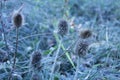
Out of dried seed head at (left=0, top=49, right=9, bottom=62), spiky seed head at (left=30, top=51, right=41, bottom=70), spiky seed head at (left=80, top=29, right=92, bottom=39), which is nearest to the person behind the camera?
spiky seed head at (left=80, top=29, right=92, bottom=39)

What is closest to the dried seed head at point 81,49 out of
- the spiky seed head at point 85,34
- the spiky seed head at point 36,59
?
the spiky seed head at point 85,34

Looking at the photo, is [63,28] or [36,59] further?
[63,28]

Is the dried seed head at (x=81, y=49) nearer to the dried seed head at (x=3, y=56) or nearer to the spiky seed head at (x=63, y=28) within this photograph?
the spiky seed head at (x=63, y=28)

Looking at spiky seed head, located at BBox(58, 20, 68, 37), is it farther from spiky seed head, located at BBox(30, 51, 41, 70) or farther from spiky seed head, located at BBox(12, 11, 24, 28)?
spiky seed head, located at BBox(12, 11, 24, 28)

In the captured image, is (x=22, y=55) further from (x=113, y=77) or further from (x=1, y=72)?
(x=113, y=77)

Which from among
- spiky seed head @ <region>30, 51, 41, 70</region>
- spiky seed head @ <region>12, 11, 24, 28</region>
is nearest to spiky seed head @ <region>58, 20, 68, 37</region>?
spiky seed head @ <region>30, 51, 41, 70</region>

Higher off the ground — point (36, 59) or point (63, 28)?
point (63, 28)

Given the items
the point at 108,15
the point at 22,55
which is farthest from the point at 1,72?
the point at 108,15

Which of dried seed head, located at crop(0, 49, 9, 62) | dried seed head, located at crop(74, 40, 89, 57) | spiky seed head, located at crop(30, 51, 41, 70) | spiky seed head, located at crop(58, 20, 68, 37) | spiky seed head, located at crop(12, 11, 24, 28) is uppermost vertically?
spiky seed head, located at crop(12, 11, 24, 28)

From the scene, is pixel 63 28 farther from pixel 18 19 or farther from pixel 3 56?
pixel 3 56

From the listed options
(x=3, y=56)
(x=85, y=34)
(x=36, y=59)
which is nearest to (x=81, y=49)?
(x=85, y=34)

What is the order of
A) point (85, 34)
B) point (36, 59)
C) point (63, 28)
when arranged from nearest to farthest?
point (85, 34)
point (36, 59)
point (63, 28)
